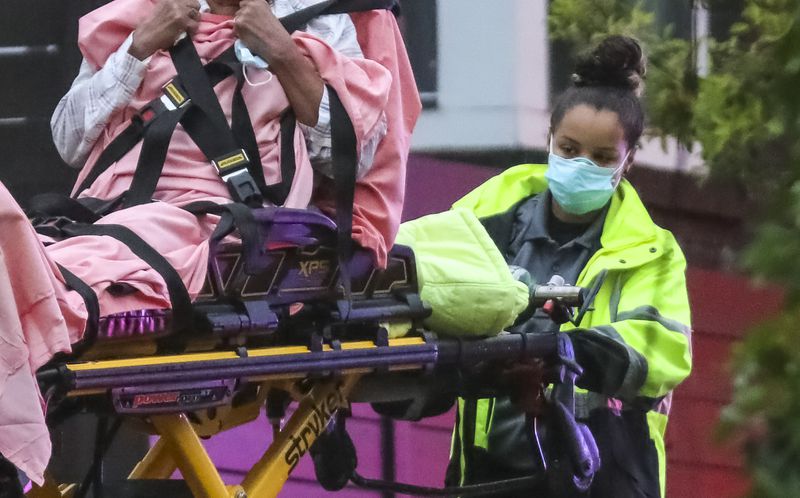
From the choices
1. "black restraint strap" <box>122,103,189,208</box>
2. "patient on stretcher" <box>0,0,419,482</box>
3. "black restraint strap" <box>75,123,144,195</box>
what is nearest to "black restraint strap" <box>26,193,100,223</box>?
"patient on stretcher" <box>0,0,419,482</box>

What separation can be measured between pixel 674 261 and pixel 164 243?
145 cm

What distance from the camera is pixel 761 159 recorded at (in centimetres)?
92

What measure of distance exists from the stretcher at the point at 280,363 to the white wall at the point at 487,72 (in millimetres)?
2570

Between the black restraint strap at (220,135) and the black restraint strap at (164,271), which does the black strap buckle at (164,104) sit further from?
the black restraint strap at (164,271)

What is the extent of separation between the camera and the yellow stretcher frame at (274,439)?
105 inches

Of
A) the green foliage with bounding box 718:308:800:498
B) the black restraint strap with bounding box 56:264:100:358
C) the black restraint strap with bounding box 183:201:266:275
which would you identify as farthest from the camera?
the black restraint strap with bounding box 183:201:266:275

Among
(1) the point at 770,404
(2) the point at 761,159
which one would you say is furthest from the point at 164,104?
(1) the point at 770,404

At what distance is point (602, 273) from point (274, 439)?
98 centimetres

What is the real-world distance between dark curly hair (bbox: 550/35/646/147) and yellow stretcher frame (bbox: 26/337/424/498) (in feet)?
→ 3.40

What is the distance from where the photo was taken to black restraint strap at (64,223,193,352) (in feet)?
8.11

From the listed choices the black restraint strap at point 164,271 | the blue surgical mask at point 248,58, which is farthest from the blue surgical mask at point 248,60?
the black restraint strap at point 164,271

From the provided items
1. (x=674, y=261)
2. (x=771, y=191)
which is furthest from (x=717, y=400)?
(x=674, y=261)

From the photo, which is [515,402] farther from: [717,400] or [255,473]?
[717,400]

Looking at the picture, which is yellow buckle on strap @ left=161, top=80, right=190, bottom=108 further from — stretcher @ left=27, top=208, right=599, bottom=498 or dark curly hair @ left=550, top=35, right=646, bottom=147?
dark curly hair @ left=550, top=35, right=646, bottom=147
